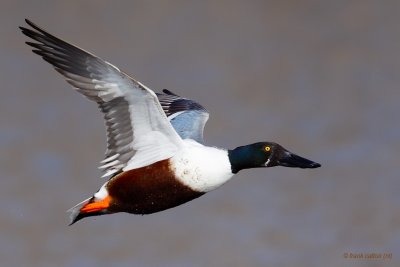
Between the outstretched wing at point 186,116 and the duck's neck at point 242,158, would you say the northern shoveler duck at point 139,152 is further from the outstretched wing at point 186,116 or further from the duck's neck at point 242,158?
the outstretched wing at point 186,116

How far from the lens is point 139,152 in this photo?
16.0 ft

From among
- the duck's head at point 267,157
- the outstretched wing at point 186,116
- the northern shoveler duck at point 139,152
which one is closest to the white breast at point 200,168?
the northern shoveler duck at point 139,152

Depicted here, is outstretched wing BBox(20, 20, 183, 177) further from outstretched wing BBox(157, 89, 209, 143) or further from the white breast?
outstretched wing BBox(157, 89, 209, 143)

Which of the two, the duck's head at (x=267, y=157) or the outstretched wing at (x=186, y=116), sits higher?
the outstretched wing at (x=186, y=116)

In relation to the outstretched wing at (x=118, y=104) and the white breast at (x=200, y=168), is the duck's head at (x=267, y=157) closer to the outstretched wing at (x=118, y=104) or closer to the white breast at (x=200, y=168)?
the white breast at (x=200, y=168)

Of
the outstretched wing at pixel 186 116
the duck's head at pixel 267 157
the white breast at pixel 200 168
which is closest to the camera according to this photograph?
the white breast at pixel 200 168

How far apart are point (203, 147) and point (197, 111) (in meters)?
0.86

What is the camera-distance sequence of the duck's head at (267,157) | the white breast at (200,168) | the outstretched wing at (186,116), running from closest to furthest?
the white breast at (200,168) < the duck's head at (267,157) < the outstretched wing at (186,116)

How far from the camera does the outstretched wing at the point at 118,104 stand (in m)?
4.66

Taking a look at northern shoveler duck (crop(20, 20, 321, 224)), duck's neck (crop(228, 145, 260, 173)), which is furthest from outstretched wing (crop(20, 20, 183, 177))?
duck's neck (crop(228, 145, 260, 173))

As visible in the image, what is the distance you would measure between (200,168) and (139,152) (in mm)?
316

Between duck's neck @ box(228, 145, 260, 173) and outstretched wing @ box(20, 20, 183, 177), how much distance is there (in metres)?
0.26

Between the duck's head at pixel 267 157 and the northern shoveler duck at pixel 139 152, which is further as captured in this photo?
the duck's head at pixel 267 157

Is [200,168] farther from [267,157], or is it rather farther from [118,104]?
[118,104]
